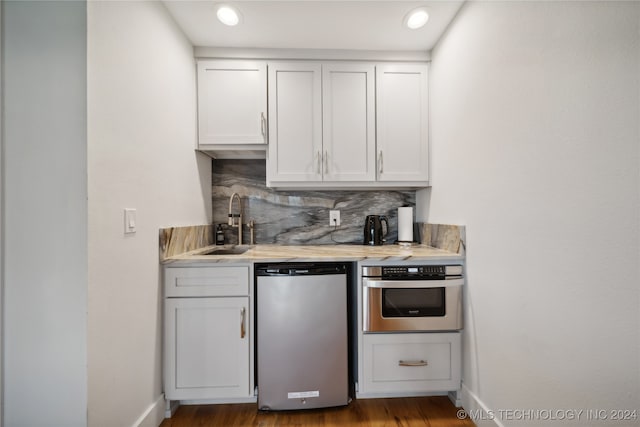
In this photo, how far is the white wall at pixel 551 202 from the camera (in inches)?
29.5

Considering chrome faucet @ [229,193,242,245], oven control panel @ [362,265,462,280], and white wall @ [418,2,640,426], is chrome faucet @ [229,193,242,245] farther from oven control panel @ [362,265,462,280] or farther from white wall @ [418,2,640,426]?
white wall @ [418,2,640,426]

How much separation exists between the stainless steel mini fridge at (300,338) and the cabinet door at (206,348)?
114 mm

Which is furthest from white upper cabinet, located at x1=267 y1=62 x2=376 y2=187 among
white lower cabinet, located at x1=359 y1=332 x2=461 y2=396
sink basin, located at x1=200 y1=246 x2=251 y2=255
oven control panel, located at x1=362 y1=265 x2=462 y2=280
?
white lower cabinet, located at x1=359 y1=332 x2=461 y2=396

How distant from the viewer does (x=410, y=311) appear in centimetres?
158

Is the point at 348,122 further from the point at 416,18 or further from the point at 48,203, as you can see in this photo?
the point at 48,203

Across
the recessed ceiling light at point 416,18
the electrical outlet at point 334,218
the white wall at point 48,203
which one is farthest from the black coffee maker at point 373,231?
the white wall at point 48,203

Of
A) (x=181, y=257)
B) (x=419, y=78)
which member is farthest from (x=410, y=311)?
(x=419, y=78)

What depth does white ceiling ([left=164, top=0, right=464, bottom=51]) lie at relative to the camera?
1.54 meters

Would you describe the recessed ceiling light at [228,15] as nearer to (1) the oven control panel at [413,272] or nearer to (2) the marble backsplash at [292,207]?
(2) the marble backsplash at [292,207]

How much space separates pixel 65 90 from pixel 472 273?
201 cm

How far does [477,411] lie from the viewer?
1.42 metres

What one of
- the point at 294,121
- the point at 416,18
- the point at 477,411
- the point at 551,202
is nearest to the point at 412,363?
the point at 477,411

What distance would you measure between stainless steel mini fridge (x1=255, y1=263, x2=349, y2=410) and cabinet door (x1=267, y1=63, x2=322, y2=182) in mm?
758

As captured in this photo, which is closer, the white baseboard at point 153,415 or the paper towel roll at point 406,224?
the white baseboard at point 153,415
